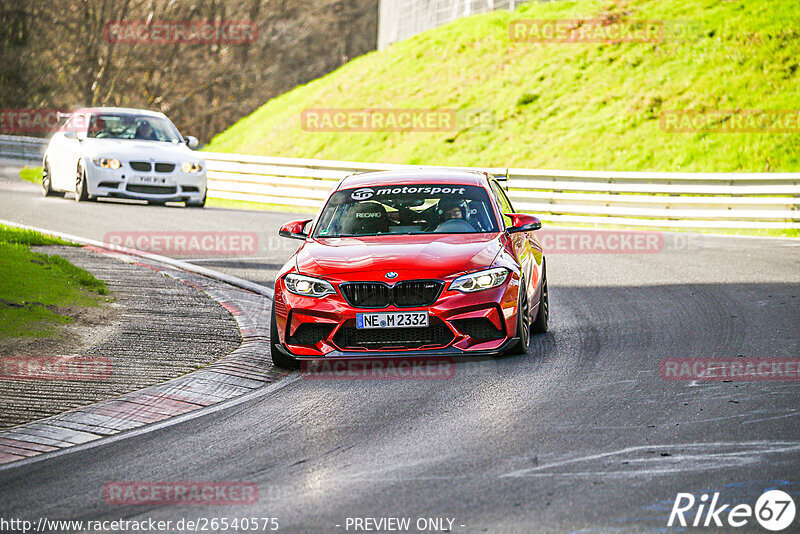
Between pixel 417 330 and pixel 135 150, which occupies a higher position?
pixel 135 150

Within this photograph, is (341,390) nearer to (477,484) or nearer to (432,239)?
(432,239)

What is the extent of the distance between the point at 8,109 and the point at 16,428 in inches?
1963

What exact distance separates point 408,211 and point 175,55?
4987 centimetres

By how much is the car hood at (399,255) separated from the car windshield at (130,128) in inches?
562

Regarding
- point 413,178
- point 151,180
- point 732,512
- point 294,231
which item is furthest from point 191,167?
point 732,512

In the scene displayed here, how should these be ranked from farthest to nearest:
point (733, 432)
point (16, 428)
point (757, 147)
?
point (757, 147)
point (16, 428)
point (733, 432)

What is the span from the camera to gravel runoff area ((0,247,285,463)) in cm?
736

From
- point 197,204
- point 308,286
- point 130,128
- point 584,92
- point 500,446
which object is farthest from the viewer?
point 584,92

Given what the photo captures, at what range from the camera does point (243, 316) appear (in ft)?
37.7

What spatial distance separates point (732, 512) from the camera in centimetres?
517

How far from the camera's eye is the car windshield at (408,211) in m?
10.0

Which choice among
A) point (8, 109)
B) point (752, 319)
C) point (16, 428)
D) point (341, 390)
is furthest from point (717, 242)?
point (8, 109)

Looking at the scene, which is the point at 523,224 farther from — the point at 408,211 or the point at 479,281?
the point at 479,281

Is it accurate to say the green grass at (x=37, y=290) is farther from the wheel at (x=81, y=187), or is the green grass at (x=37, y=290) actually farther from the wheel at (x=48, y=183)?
the wheel at (x=48, y=183)
